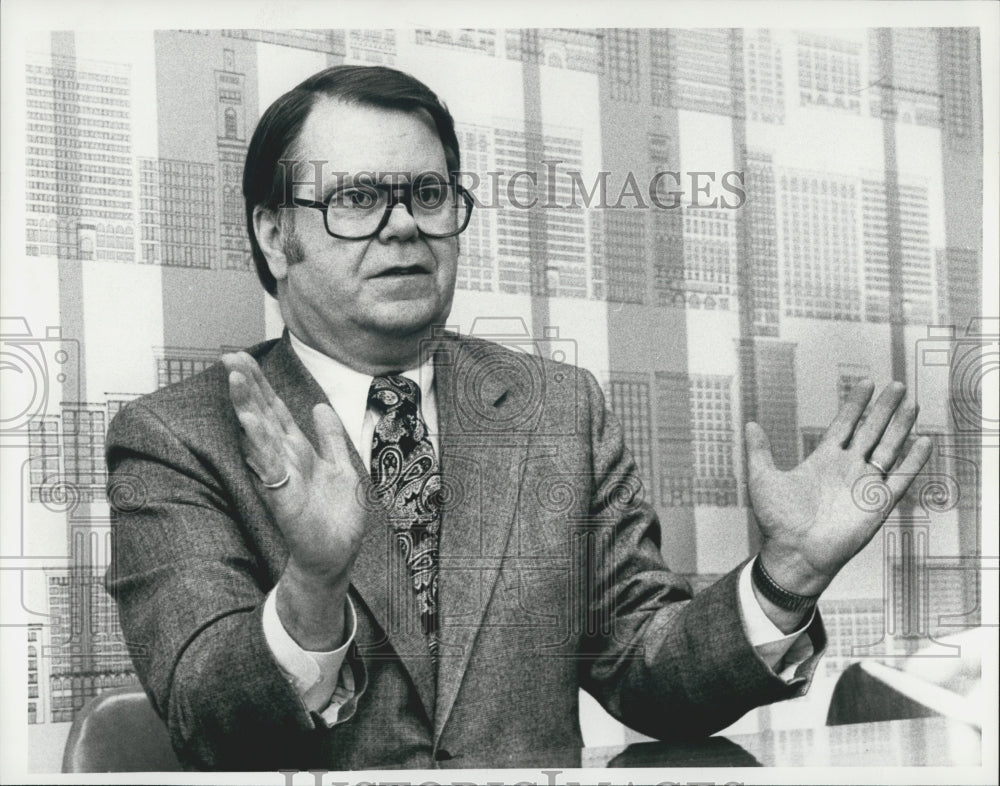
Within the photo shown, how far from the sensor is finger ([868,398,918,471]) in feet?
13.3

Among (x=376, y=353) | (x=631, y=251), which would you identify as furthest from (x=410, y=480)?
(x=631, y=251)

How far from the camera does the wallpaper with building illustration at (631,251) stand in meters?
4.30

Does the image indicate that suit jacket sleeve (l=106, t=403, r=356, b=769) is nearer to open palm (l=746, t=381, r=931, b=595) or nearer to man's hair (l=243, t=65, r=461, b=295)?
man's hair (l=243, t=65, r=461, b=295)

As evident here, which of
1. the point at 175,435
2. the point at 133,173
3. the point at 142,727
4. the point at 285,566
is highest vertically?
the point at 133,173

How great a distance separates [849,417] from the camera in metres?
4.13

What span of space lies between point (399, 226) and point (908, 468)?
162 centimetres

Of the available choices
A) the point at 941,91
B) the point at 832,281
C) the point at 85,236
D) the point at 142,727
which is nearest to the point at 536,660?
the point at 142,727

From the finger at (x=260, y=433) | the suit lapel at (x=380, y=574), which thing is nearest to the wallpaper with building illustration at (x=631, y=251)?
the suit lapel at (x=380, y=574)

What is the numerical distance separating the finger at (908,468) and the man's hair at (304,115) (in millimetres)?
1572

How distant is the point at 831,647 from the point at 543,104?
1.84 m

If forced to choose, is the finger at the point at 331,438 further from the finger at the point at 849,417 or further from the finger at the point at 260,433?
the finger at the point at 849,417

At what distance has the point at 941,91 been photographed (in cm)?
451

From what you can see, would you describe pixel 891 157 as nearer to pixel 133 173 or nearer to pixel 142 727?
pixel 133 173

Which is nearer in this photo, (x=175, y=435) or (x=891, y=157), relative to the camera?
(x=175, y=435)
